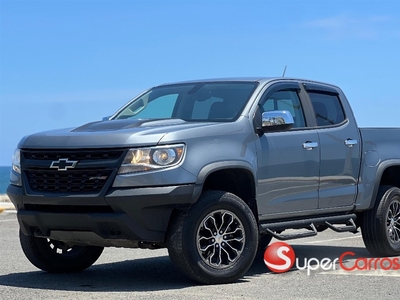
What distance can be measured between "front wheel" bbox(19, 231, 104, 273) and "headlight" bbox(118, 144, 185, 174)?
1698 millimetres

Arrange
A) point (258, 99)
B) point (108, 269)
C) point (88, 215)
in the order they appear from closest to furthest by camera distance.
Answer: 1. point (88, 215)
2. point (258, 99)
3. point (108, 269)

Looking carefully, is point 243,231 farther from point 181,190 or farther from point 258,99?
point 258,99

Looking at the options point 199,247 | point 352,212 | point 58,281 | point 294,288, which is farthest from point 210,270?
point 352,212

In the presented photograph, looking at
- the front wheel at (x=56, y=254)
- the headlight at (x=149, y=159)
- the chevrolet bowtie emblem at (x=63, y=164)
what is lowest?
the front wheel at (x=56, y=254)

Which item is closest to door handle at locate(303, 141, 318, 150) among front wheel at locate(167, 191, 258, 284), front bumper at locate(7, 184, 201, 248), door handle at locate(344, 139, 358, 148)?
door handle at locate(344, 139, 358, 148)

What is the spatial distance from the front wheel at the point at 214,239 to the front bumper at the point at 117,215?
0.13m

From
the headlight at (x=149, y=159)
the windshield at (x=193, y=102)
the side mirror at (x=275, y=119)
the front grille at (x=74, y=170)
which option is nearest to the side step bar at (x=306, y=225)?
the side mirror at (x=275, y=119)

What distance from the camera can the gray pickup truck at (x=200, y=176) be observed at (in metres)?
7.41

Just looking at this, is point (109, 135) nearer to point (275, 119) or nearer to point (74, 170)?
point (74, 170)

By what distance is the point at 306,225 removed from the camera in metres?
8.89

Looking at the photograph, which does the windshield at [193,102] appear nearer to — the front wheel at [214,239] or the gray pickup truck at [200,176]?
the gray pickup truck at [200,176]

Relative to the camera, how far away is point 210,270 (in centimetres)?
759

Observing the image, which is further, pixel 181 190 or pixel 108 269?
pixel 108 269

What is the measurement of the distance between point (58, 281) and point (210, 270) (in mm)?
1537
